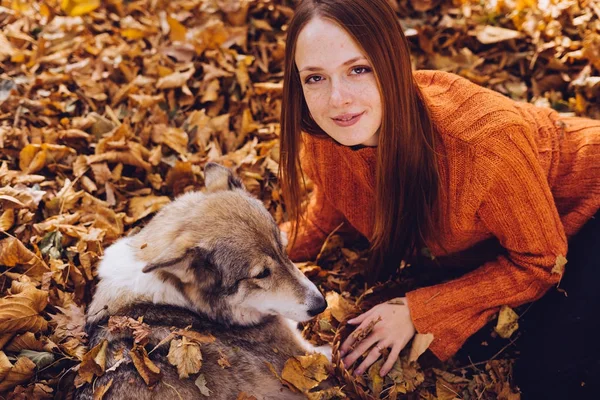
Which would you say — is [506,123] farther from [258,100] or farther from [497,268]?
[258,100]

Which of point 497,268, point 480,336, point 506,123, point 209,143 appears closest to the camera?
point 506,123

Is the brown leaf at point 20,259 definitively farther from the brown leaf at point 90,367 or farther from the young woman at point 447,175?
the young woman at point 447,175

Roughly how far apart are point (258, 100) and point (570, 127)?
284 cm

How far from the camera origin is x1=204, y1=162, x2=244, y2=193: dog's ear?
3.21m

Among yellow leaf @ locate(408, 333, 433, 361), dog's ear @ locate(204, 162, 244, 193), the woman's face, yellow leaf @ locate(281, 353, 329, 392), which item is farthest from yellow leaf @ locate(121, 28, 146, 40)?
yellow leaf @ locate(408, 333, 433, 361)

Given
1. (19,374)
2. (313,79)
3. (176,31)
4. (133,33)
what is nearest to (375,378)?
(313,79)

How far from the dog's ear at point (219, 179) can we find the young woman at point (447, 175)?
1.34 ft

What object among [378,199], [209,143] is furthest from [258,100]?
[378,199]

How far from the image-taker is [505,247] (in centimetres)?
298

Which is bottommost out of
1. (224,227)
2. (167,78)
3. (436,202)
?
(436,202)

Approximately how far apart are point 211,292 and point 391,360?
4.13 feet

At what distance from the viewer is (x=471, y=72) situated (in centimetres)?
497

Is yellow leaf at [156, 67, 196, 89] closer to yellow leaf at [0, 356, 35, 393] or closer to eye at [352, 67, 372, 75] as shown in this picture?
eye at [352, 67, 372, 75]

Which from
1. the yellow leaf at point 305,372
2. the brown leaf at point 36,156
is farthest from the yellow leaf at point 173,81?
the yellow leaf at point 305,372
